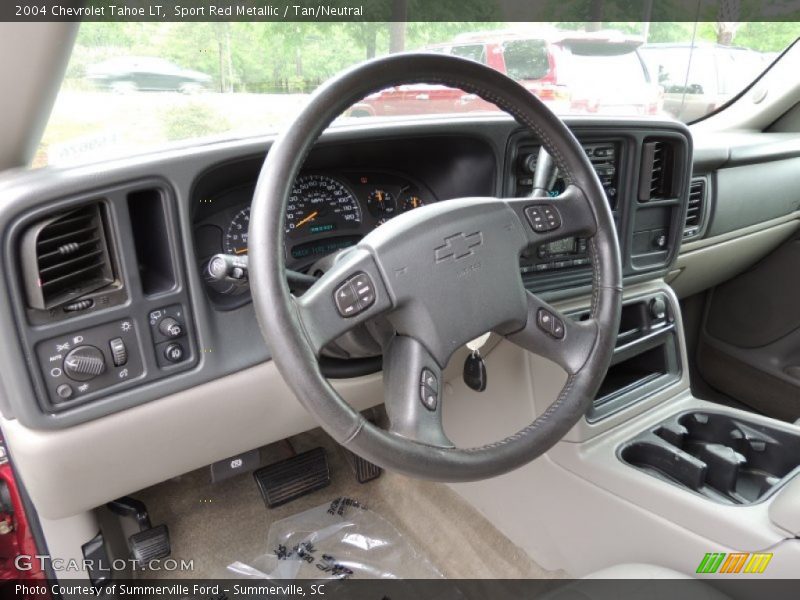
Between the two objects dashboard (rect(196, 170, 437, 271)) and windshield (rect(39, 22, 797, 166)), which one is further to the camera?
dashboard (rect(196, 170, 437, 271))

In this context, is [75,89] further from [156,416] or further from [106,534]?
[106,534]

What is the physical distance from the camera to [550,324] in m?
1.13

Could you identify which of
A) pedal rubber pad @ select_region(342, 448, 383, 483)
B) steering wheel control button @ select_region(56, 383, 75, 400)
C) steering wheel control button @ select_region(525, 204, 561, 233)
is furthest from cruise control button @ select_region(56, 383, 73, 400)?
pedal rubber pad @ select_region(342, 448, 383, 483)

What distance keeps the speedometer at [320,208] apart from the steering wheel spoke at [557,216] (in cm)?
44

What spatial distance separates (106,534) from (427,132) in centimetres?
119

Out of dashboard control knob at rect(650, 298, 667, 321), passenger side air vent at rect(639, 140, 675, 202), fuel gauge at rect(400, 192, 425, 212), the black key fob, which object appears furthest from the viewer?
dashboard control knob at rect(650, 298, 667, 321)

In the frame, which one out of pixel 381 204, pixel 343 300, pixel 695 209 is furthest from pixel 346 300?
pixel 695 209

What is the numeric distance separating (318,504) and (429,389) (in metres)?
1.17

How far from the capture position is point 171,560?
1.78 m

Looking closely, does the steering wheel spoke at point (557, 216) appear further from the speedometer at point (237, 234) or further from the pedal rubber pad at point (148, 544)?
the pedal rubber pad at point (148, 544)

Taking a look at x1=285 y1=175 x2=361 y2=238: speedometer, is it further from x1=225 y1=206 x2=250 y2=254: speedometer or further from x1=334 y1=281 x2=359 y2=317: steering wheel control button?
x1=334 y1=281 x2=359 y2=317: steering wheel control button

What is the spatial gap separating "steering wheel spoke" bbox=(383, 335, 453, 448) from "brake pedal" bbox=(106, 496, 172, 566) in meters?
1.02

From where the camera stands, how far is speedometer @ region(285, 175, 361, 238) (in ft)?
4.50

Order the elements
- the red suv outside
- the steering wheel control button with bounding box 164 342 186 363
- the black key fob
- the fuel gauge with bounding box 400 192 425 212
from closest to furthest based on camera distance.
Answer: the steering wheel control button with bounding box 164 342 186 363, the black key fob, the red suv outside, the fuel gauge with bounding box 400 192 425 212
